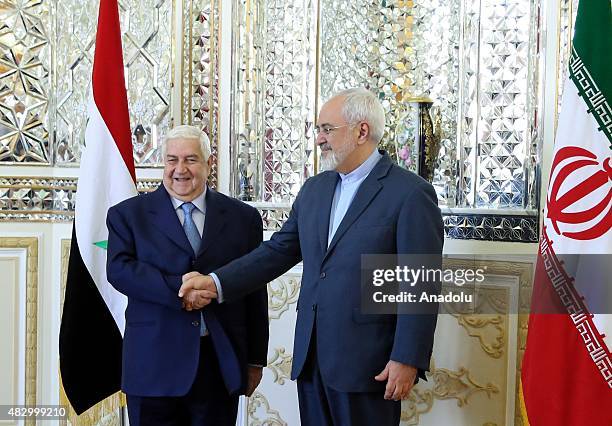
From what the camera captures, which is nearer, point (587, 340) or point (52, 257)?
point (587, 340)

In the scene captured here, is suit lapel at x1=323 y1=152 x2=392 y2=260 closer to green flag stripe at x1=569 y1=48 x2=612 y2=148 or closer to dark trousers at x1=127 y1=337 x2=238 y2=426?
dark trousers at x1=127 y1=337 x2=238 y2=426

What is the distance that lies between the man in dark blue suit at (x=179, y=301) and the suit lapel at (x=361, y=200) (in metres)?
0.39

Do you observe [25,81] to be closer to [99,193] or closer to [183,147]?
[99,193]

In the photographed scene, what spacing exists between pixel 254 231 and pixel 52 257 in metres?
1.45

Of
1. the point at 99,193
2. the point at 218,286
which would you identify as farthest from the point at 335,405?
the point at 99,193

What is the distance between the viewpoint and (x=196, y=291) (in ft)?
7.70

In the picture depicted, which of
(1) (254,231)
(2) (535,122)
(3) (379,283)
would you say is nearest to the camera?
→ (3) (379,283)

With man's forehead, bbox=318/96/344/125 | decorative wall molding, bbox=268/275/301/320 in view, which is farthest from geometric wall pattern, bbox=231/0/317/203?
man's forehead, bbox=318/96/344/125

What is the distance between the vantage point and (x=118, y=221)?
2.45 m

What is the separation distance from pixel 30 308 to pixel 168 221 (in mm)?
1522

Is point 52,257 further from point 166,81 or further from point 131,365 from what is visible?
Result: point 131,365

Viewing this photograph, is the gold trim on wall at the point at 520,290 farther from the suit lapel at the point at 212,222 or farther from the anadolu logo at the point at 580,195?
the suit lapel at the point at 212,222

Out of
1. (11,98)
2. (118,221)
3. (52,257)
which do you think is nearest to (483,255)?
(118,221)

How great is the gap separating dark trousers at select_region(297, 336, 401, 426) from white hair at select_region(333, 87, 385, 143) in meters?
0.71
